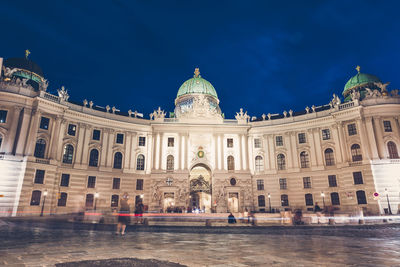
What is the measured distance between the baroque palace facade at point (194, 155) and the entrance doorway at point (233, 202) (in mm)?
182

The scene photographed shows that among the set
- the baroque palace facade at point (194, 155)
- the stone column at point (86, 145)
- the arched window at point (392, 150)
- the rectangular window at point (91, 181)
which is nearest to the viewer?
the baroque palace facade at point (194, 155)

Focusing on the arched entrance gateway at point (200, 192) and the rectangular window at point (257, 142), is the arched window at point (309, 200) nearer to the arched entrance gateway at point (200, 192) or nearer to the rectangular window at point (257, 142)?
the rectangular window at point (257, 142)

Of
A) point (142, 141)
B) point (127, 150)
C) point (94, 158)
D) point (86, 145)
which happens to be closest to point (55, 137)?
point (86, 145)

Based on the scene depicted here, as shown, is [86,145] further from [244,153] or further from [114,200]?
[244,153]

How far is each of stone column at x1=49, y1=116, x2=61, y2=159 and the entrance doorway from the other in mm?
30707

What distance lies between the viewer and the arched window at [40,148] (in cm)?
3719

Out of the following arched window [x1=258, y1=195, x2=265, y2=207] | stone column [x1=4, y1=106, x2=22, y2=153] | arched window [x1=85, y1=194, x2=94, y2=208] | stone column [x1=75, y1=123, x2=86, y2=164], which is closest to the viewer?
stone column [x1=4, y1=106, x2=22, y2=153]

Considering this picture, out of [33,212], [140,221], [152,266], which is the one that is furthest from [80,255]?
[33,212]

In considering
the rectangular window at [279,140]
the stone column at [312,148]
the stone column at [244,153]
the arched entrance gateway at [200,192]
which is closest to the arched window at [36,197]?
the arched entrance gateway at [200,192]

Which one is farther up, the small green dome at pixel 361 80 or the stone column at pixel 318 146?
the small green dome at pixel 361 80

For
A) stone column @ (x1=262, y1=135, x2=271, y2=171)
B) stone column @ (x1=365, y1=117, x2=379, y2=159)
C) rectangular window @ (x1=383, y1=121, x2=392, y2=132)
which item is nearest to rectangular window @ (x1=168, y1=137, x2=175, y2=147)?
stone column @ (x1=262, y1=135, x2=271, y2=171)

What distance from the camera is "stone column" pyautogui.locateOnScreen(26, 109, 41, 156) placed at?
35625 millimetres

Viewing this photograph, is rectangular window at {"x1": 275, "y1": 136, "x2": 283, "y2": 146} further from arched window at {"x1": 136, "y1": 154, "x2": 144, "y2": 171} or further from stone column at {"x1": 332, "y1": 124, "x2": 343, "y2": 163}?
arched window at {"x1": 136, "y1": 154, "x2": 144, "y2": 171}

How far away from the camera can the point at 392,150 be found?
39.0 meters
